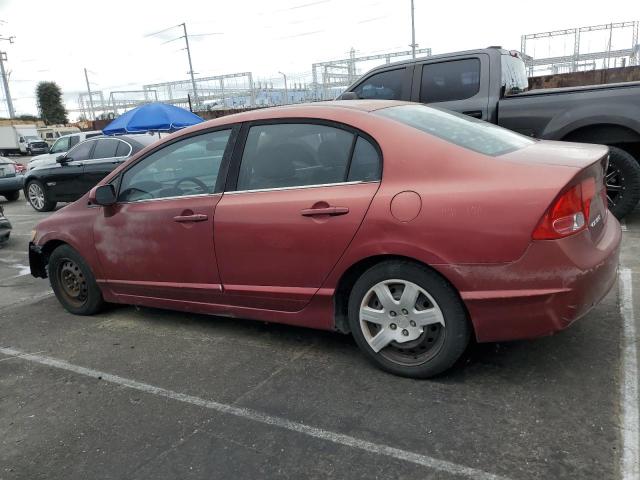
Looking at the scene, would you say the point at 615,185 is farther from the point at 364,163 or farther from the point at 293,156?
the point at 293,156

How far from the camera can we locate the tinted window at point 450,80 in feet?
21.4

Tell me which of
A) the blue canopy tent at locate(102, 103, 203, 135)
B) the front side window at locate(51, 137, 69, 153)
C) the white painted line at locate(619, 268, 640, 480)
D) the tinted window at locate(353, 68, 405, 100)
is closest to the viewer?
the white painted line at locate(619, 268, 640, 480)

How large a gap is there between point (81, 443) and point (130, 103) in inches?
2947

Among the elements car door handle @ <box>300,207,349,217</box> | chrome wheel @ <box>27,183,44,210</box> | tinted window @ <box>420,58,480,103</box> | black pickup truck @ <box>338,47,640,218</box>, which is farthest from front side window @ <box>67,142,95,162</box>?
car door handle @ <box>300,207,349,217</box>

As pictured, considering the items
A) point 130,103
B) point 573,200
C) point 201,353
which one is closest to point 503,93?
point 573,200

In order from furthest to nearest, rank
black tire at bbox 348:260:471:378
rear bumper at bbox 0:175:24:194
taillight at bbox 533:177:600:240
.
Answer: rear bumper at bbox 0:175:24:194
black tire at bbox 348:260:471:378
taillight at bbox 533:177:600:240

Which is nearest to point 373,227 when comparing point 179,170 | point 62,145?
point 179,170

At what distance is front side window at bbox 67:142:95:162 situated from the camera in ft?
36.8

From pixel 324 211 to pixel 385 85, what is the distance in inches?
172

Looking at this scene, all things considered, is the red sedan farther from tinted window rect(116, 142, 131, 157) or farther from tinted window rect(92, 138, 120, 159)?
tinted window rect(92, 138, 120, 159)

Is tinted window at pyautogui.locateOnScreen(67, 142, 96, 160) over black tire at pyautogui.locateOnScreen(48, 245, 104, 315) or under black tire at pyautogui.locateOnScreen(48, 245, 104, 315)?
over

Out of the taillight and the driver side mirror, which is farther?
the driver side mirror

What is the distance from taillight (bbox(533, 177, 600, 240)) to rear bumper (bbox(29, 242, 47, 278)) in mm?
4269

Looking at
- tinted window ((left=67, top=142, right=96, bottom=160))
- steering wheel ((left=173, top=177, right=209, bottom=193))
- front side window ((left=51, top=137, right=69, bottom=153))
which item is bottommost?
front side window ((left=51, top=137, right=69, bottom=153))
